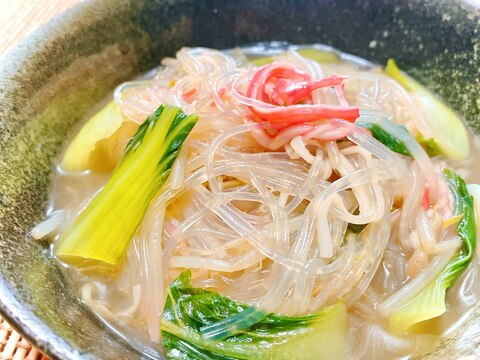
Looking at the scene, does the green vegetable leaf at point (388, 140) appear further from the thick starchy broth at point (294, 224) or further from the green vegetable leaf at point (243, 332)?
the green vegetable leaf at point (243, 332)

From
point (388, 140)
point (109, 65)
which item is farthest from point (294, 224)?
point (109, 65)

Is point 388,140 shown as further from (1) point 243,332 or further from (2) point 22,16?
(2) point 22,16

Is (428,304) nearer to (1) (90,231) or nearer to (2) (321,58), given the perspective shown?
(1) (90,231)

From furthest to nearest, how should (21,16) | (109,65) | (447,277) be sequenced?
(21,16) → (109,65) → (447,277)

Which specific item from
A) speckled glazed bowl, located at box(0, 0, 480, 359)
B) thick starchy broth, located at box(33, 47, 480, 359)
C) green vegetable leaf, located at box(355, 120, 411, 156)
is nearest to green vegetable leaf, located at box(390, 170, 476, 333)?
thick starchy broth, located at box(33, 47, 480, 359)

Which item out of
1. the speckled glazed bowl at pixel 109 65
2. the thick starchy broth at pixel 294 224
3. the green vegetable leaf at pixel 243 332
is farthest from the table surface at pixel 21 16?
the green vegetable leaf at pixel 243 332

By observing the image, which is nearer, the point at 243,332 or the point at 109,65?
the point at 243,332
